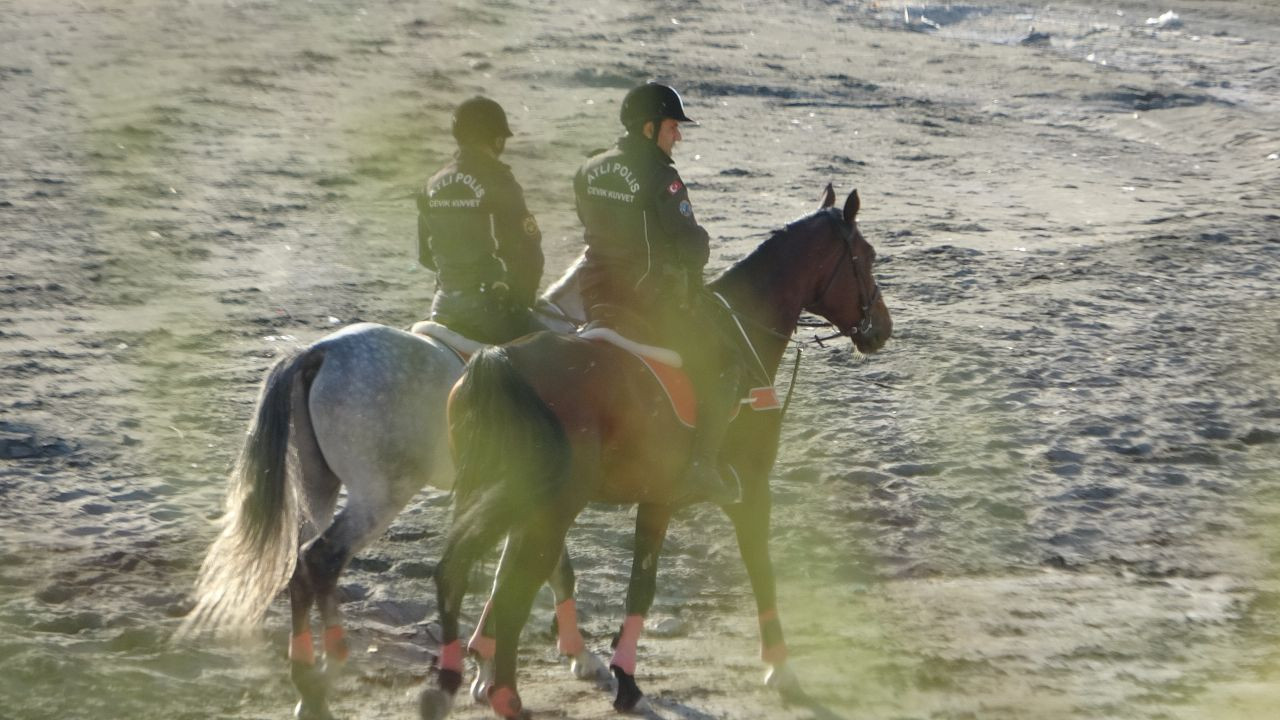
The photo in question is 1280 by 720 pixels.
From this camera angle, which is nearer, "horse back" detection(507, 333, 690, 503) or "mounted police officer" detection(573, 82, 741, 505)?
"horse back" detection(507, 333, 690, 503)

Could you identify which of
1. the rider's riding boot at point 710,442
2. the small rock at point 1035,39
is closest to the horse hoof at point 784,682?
the rider's riding boot at point 710,442

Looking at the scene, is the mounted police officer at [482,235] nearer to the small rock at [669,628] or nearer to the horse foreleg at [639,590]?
the horse foreleg at [639,590]

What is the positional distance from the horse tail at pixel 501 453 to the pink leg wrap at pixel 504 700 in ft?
1.80

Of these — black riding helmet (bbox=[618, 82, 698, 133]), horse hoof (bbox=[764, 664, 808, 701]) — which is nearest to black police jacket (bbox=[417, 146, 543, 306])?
black riding helmet (bbox=[618, 82, 698, 133])

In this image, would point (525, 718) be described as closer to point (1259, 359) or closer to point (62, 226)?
point (1259, 359)

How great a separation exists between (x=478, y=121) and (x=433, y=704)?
2.76 m

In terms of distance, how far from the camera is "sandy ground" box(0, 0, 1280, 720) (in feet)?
22.6

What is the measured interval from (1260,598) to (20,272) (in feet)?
33.5

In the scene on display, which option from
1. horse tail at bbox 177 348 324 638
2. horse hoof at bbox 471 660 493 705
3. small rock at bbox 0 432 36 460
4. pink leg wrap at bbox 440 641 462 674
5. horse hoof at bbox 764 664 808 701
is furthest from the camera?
small rock at bbox 0 432 36 460

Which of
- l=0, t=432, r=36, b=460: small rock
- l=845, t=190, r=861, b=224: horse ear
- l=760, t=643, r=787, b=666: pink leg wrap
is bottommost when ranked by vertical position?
l=760, t=643, r=787, b=666: pink leg wrap

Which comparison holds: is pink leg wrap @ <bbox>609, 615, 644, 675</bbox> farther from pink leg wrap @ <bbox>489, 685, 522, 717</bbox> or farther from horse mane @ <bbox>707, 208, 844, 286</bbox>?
horse mane @ <bbox>707, 208, 844, 286</bbox>

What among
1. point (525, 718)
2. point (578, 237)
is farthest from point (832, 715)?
point (578, 237)

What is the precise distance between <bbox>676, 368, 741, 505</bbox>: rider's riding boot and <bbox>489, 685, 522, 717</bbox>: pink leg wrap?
48.4 inches

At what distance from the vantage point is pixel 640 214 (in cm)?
630
